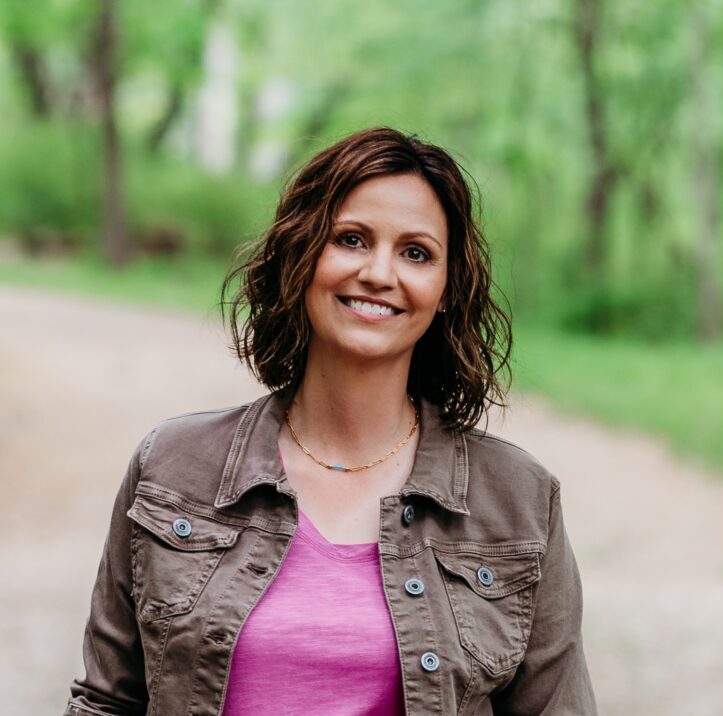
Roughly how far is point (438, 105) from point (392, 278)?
17672 millimetres

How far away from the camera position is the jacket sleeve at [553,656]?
194 centimetres

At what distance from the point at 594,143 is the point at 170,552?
16.7 m

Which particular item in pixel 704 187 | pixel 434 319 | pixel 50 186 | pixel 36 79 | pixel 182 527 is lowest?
pixel 50 186

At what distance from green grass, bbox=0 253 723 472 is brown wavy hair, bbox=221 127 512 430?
561 cm

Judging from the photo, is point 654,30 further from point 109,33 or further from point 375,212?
point 375,212

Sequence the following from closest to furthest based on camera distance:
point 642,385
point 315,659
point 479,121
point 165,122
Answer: point 315,659 → point 642,385 → point 479,121 → point 165,122

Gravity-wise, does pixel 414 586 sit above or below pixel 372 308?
below

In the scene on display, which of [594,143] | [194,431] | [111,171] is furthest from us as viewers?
[111,171]

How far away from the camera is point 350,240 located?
1.96 m

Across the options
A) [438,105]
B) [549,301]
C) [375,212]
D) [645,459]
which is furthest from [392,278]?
[438,105]

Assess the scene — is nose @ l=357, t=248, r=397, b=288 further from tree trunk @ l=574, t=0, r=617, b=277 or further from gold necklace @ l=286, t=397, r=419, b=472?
tree trunk @ l=574, t=0, r=617, b=277

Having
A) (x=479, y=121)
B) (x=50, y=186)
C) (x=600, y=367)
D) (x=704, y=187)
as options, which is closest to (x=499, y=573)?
(x=600, y=367)

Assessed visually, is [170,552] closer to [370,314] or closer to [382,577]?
[382,577]

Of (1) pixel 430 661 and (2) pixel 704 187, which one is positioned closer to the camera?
(1) pixel 430 661
